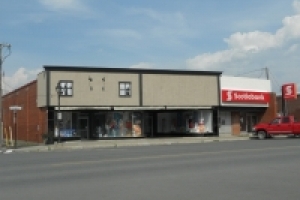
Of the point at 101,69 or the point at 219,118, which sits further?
the point at 219,118

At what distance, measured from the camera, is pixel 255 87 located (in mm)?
46000

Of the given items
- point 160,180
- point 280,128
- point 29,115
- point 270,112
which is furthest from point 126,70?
point 160,180

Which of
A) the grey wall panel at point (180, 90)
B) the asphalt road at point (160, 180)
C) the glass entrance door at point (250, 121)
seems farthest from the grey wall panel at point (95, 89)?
the asphalt road at point (160, 180)

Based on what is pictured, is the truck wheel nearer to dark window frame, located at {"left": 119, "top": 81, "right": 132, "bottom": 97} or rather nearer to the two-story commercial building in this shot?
the two-story commercial building

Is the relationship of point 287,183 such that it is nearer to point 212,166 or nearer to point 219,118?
point 212,166

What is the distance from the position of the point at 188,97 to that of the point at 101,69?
8968 millimetres

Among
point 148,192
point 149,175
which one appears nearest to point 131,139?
point 149,175

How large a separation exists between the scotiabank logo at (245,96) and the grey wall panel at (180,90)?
4.09ft

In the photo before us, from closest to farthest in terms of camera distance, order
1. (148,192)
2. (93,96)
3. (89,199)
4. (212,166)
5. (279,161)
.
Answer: (89,199) → (148,192) → (212,166) → (279,161) → (93,96)

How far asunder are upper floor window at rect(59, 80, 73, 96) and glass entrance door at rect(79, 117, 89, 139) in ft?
10.8

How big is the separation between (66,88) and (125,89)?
17.6 feet

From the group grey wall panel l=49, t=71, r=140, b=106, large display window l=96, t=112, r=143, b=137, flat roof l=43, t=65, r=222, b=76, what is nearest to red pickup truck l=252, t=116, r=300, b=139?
flat roof l=43, t=65, r=222, b=76

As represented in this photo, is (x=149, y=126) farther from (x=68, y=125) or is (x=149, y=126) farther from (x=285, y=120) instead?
(x=285, y=120)

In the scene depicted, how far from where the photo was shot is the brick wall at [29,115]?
39219 mm
